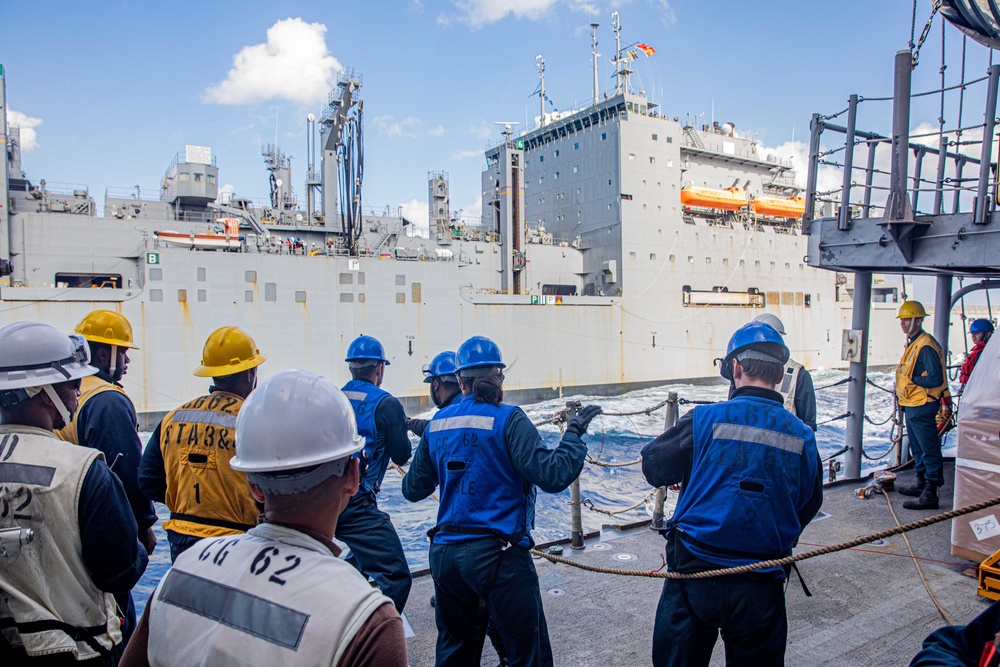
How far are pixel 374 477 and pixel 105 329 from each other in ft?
Result: 5.09

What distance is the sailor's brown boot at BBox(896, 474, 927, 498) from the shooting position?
5.36 m

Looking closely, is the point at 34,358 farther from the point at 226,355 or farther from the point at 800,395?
the point at 800,395

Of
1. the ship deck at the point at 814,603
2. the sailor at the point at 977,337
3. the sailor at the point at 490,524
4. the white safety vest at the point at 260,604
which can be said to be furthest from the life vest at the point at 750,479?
the sailor at the point at 977,337

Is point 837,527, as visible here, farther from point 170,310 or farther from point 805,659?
point 170,310

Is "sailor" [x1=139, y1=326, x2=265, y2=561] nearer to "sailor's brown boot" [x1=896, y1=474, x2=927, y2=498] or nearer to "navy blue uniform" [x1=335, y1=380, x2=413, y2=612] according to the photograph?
"navy blue uniform" [x1=335, y1=380, x2=413, y2=612]

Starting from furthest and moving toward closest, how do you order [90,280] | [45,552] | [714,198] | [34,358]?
[714,198] → [90,280] → [34,358] → [45,552]

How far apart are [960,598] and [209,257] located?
16184 millimetres

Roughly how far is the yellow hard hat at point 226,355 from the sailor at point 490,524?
0.92 m

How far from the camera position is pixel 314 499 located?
1.18 metres

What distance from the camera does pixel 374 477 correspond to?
10.5 ft

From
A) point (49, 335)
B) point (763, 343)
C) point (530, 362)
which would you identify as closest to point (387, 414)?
point (49, 335)

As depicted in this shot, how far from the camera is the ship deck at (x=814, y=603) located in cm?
307

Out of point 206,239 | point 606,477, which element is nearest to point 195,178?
point 206,239

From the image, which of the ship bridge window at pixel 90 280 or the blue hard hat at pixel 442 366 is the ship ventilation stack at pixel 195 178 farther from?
the blue hard hat at pixel 442 366
